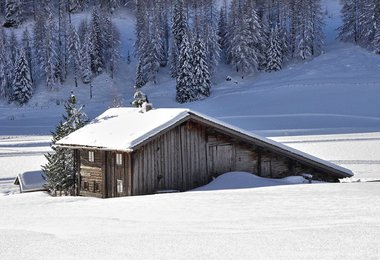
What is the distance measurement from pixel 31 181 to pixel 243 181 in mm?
15243

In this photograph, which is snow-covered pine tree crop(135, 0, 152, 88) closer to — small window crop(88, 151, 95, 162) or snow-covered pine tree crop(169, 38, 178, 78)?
snow-covered pine tree crop(169, 38, 178, 78)

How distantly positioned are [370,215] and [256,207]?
3223 mm

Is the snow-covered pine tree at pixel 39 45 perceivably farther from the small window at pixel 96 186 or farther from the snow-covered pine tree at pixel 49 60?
the small window at pixel 96 186

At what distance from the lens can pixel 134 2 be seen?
113938mm

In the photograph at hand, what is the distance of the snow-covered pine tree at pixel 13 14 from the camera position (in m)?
108

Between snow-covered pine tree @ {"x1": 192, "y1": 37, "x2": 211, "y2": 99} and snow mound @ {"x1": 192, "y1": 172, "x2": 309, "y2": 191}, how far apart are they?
178 ft

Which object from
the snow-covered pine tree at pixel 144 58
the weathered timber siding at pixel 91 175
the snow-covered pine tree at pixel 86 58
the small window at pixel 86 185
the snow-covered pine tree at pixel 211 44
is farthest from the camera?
the snow-covered pine tree at pixel 86 58

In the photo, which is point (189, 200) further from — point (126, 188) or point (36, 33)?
point (36, 33)

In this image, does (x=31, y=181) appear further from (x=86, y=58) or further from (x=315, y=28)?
(x=315, y=28)

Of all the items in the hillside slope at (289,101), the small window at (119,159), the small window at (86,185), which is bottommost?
the small window at (86,185)

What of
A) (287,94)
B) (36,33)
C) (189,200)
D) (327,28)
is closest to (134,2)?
(36,33)

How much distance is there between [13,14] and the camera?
108 m

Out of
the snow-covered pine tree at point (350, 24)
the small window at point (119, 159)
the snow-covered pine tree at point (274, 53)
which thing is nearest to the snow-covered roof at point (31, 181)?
the small window at point (119, 159)

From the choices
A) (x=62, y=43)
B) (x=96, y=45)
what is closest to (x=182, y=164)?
(x=96, y=45)
